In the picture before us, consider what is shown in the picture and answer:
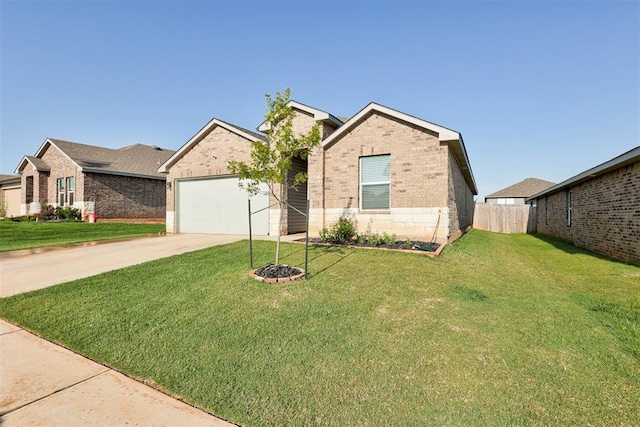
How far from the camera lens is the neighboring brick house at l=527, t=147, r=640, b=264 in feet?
29.2

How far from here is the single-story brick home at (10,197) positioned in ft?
86.9

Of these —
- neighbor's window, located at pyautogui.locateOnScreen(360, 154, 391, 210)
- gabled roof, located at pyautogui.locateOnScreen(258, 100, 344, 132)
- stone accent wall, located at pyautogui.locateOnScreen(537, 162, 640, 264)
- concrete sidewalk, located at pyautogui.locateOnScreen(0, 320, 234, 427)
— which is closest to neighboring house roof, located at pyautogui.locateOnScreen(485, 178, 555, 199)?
stone accent wall, located at pyautogui.locateOnScreen(537, 162, 640, 264)

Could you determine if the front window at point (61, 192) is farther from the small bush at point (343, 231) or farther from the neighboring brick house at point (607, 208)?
the neighboring brick house at point (607, 208)

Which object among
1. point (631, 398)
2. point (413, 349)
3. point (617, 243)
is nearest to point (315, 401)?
point (413, 349)

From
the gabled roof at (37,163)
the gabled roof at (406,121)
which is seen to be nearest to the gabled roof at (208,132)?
the gabled roof at (406,121)

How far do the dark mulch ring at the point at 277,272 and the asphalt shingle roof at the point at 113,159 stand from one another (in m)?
19.6

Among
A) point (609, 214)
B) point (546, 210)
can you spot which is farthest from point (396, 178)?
point (546, 210)

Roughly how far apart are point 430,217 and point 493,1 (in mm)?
7089

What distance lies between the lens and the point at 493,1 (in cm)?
963

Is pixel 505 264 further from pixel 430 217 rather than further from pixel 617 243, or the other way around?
pixel 617 243

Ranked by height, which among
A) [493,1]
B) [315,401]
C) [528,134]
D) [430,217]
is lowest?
[315,401]

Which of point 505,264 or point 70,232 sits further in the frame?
point 70,232

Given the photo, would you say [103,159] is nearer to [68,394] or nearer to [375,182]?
[375,182]

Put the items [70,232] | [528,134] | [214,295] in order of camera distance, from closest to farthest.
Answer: [214,295] → [70,232] → [528,134]
